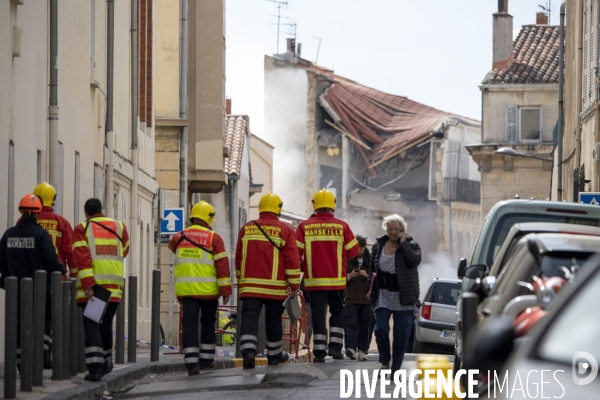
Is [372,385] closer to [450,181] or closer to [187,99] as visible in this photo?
[187,99]

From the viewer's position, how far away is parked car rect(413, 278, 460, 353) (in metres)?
23.5

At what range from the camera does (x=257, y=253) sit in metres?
15.2

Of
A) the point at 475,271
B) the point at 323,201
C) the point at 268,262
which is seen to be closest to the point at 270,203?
the point at 268,262

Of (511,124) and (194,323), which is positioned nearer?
(194,323)

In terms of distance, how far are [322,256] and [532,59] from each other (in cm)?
4840

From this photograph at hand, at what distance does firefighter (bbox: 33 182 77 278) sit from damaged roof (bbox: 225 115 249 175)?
33824 millimetres

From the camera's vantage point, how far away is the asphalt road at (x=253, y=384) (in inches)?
496

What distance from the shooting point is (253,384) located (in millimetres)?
13633

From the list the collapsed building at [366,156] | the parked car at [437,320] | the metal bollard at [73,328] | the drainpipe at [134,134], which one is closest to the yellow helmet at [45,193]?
the metal bollard at [73,328]

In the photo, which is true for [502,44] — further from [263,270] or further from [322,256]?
[263,270]

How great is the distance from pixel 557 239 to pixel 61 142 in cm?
1191

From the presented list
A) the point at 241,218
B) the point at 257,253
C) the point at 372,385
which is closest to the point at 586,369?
the point at 372,385

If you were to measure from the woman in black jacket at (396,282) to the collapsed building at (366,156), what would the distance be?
59.6 m

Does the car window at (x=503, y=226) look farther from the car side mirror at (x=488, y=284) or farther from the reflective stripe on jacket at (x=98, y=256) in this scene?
the reflective stripe on jacket at (x=98, y=256)
